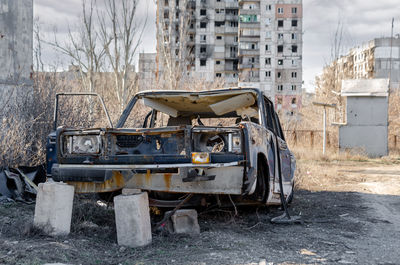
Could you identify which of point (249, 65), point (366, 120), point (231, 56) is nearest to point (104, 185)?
point (366, 120)

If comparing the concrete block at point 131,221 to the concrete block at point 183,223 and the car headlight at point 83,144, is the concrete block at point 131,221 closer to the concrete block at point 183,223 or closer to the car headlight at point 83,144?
the concrete block at point 183,223

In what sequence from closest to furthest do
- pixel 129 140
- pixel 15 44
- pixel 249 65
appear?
pixel 129 140
pixel 15 44
pixel 249 65

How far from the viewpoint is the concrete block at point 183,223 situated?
5141 mm

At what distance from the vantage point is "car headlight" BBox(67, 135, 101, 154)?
16.6 feet

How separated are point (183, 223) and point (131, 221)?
0.85m

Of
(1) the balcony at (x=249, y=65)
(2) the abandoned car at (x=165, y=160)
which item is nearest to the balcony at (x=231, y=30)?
(1) the balcony at (x=249, y=65)

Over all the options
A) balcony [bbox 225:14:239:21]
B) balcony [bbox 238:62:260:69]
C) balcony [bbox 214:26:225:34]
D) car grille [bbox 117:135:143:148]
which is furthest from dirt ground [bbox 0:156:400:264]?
balcony [bbox 225:14:239:21]

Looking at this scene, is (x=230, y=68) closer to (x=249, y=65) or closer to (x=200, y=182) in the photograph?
(x=249, y=65)

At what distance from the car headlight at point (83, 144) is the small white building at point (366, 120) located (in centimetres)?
1874

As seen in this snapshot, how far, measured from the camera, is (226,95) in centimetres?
640

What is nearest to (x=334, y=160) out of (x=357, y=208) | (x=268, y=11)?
(x=357, y=208)

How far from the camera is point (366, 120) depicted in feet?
73.2

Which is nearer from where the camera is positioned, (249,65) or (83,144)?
(83,144)

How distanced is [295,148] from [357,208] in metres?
15.5
